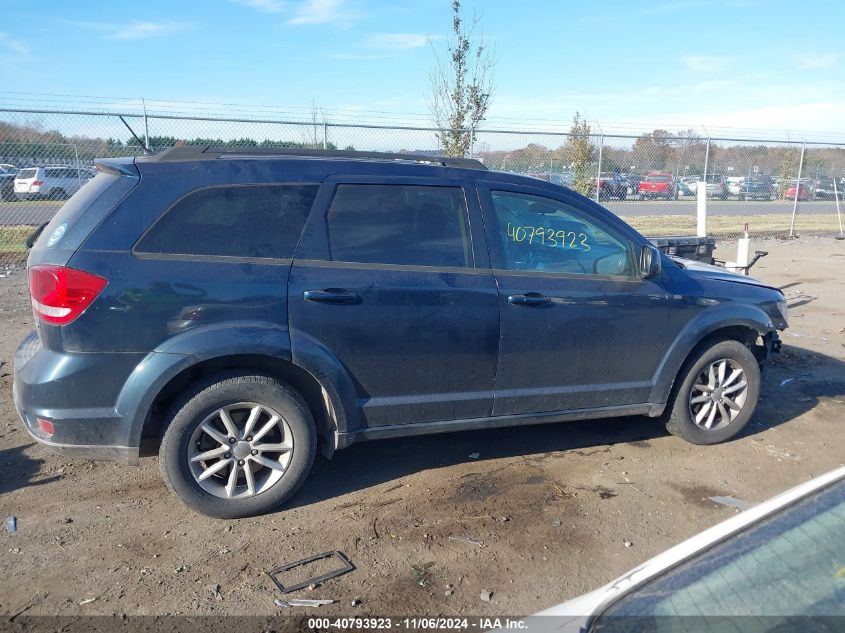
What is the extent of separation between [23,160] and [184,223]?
896cm

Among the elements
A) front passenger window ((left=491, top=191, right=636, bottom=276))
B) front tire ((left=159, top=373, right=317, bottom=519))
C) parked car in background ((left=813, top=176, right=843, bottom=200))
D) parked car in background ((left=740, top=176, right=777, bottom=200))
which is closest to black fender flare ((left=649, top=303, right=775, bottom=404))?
front passenger window ((left=491, top=191, right=636, bottom=276))

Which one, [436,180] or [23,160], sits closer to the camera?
[436,180]

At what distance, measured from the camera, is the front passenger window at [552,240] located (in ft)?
13.9

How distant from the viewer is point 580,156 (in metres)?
14.4

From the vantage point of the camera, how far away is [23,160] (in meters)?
10.7

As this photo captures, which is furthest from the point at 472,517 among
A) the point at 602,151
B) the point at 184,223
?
the point at 602,151

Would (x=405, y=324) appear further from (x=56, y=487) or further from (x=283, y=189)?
(x=56, y=487)

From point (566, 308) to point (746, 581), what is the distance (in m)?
2.66

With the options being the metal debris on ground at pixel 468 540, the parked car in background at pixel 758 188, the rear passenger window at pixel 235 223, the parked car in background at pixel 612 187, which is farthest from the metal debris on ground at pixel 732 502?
the parked car in background at pixel 758 188

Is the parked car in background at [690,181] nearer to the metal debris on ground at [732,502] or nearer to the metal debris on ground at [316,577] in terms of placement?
the metal debris on ground at [732,502]

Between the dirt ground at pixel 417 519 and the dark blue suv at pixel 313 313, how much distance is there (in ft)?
1.21

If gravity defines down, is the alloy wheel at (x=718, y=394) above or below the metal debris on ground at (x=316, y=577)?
above

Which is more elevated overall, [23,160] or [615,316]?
[23,160]

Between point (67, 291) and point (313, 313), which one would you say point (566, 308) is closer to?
point (313, 313)
